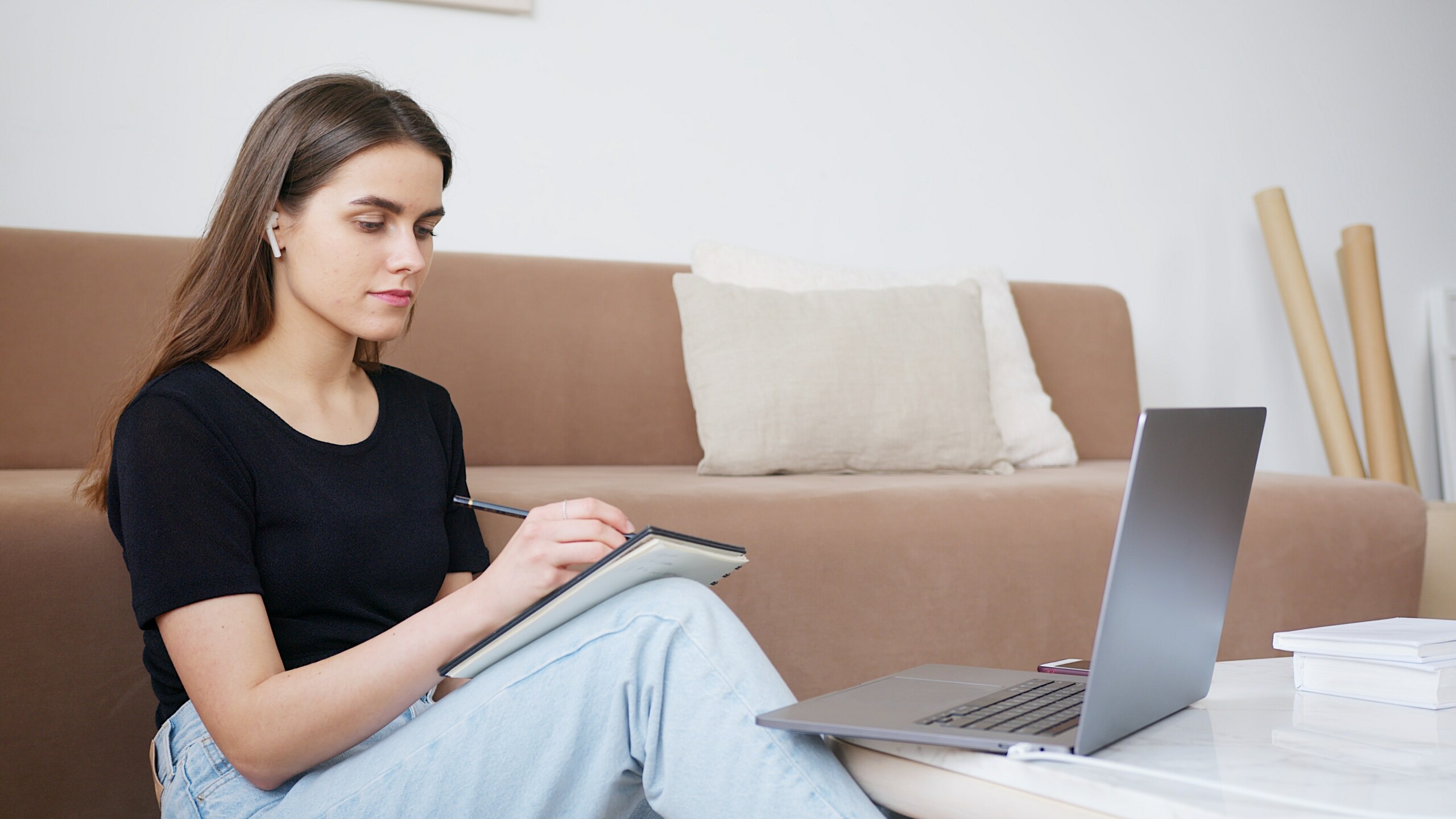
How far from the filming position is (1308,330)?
2795 mm

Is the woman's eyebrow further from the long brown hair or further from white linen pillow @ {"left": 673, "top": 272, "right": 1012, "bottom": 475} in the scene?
white linen pillow @ {"left": 673, "top": 272, "right": 1012, "bottom": 475}

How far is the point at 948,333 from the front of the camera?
2020mm

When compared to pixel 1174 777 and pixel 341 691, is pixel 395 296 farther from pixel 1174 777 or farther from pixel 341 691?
pixel 1174 777

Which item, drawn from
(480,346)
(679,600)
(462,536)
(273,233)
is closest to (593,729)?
(679,600)

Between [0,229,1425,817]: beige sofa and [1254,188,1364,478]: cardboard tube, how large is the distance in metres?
0.95

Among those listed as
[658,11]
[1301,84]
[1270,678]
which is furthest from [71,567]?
[1301,84]

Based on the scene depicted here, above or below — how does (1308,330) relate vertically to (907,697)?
above

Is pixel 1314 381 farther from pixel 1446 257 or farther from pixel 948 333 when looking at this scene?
pixel 948 333

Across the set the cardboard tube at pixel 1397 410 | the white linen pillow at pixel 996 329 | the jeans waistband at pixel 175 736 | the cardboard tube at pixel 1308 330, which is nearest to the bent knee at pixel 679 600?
the jeans waistband at pixel 175 736

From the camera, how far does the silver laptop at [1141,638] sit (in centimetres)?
65

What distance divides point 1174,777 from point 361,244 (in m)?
0.82

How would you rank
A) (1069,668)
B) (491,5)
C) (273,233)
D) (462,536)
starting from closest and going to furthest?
(1069,668) < (273,233) < (462,536) < (491,5)

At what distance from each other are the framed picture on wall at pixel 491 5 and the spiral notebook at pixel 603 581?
1725 mm

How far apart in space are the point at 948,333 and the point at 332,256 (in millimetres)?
1258
